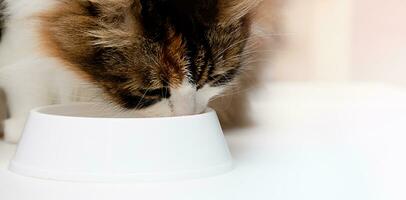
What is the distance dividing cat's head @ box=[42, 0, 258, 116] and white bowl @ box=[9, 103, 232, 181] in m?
0.07

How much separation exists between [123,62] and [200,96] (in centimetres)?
15

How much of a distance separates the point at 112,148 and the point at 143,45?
167 millimetres

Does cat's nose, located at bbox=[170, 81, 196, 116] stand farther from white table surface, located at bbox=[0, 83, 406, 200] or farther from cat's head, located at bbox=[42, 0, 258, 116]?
white table surface, located at bbox=[0, 83, 406, 200]

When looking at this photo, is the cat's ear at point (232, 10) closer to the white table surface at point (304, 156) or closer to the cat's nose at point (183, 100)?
the cat's nose at point (183, 100)

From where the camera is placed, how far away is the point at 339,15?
1.98m

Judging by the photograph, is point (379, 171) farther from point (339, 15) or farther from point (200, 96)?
point (339, 15)

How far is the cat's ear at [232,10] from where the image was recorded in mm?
1131

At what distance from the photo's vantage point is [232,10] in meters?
1.15

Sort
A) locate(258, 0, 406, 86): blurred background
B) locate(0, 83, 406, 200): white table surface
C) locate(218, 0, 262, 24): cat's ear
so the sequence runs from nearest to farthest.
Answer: locate(0, 83, 406, 200): white table surface → locate(218, 0, 262, 24): cat's ear → locate(258, 0, 406, 86): blurred background

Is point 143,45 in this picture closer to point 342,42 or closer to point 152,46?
point 152,46

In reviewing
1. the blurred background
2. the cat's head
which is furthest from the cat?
the blurred background

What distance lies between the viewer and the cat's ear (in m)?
1.13

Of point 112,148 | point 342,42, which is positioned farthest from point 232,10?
point 342,42

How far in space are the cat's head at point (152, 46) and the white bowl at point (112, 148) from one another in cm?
7
